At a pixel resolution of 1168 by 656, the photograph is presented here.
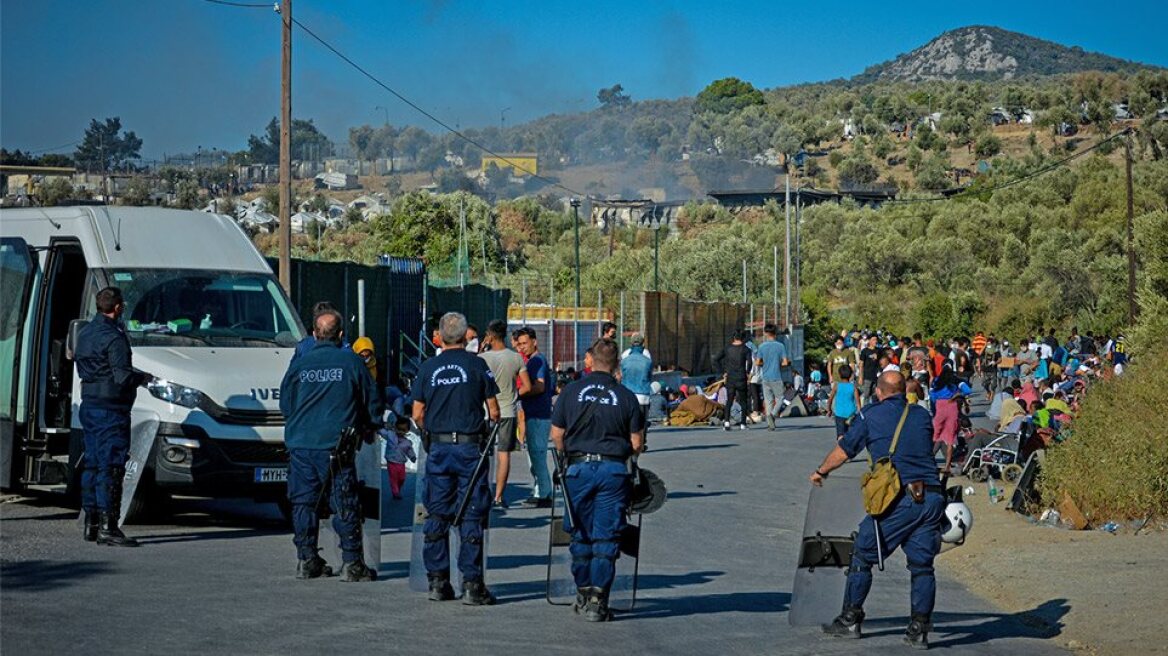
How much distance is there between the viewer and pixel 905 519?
30.5ft

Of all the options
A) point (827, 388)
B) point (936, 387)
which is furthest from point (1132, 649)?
point (827, 388)

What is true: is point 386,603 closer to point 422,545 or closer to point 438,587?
point 438,587

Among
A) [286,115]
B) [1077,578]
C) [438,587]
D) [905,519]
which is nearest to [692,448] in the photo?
[286,115]

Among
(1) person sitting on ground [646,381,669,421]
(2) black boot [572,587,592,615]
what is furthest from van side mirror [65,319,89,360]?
(1) person sitting on ground [646,381,669,421]

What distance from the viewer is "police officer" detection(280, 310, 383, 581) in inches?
411

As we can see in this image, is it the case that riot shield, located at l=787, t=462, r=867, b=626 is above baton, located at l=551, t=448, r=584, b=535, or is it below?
below

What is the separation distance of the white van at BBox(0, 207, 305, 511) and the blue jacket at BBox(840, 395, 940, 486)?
5379mm

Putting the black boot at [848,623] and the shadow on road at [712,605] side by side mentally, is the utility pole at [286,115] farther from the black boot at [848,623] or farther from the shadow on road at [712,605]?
the black boot at [848,623]

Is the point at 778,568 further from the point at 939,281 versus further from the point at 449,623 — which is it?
the point at 939,281

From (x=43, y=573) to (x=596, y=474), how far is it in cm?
392

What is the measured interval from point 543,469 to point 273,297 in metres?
3.34

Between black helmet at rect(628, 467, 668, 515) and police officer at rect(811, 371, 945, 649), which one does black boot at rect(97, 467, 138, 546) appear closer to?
black helmet at rect(628, 467, 668, 515)

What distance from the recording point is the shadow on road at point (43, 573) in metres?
9.90

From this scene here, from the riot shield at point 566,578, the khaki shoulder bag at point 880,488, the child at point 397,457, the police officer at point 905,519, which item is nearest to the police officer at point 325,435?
the riot shield at point 566,578
